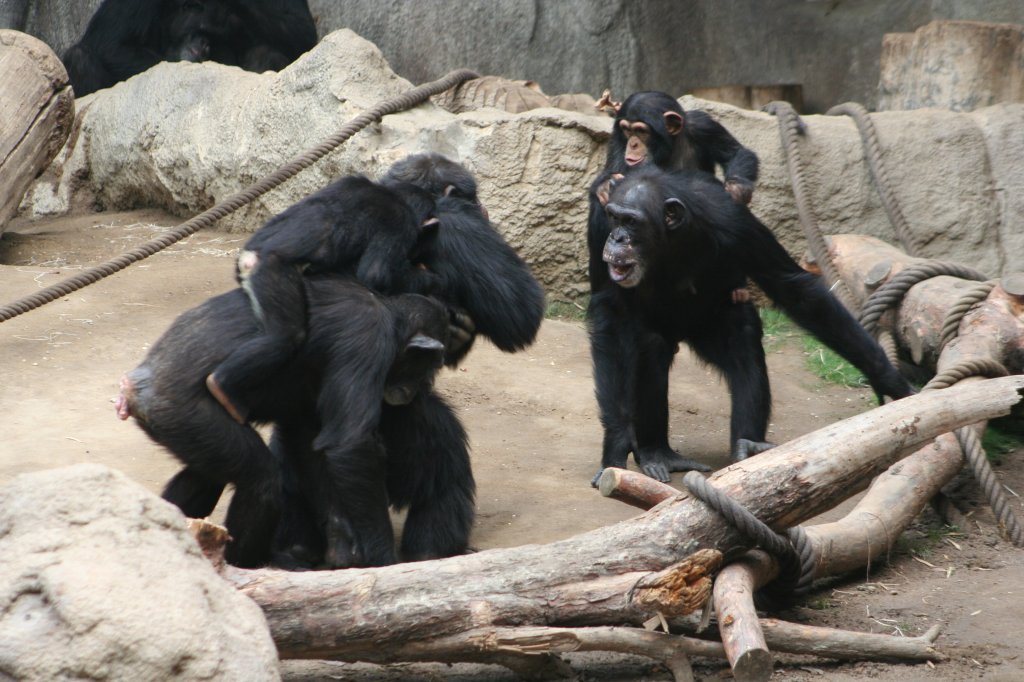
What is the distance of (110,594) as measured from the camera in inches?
95.1

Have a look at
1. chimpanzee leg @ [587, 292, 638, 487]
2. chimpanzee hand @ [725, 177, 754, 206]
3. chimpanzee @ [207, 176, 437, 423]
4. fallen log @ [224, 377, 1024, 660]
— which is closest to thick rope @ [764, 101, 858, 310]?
chimpanzee hand @ [725, 177, 754, 206]

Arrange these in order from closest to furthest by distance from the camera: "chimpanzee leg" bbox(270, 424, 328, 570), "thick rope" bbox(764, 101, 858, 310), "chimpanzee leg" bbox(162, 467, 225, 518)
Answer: "chimpanzee leg" bbox(162, 467, 225, 518), "chimpanzee leg" bbox(270, 424, 328, 570), "thick rope" bbox(764, 101, 858, 310)

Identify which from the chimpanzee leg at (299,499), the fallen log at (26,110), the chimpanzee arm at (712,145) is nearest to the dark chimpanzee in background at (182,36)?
the fallen log at (26,110)

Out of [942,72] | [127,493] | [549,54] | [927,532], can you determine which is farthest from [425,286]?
[549,54]

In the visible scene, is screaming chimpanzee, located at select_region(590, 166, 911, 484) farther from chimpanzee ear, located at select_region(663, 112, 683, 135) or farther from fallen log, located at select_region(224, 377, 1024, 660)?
fallen log, located at select_region(224, 377, 1024, 660)

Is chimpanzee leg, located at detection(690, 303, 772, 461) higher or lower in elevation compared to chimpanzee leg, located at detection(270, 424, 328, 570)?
higher

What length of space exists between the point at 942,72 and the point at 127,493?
7144mm

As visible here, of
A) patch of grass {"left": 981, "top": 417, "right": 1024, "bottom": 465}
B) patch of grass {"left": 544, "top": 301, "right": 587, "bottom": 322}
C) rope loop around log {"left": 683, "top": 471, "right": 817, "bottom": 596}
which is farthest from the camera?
patch of grass {"left": 544, "top": 301, "right": 587, "bottom": 322}

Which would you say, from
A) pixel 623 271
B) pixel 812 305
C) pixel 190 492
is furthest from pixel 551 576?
pixel 812 305

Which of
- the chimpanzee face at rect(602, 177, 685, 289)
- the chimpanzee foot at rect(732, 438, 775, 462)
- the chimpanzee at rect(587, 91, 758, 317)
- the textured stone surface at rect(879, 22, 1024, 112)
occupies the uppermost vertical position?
the textured stone surface at rect(879, 22, 1024, 112)

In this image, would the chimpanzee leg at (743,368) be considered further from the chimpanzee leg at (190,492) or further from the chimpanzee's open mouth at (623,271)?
the chimpanzee leg at (190,492)

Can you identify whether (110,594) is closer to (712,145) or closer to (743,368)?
(743,368)

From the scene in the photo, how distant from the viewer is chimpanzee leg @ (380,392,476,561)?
4090mm

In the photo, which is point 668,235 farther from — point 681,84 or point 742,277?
point 681,84
